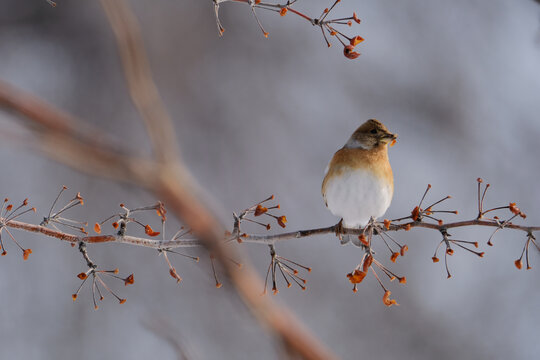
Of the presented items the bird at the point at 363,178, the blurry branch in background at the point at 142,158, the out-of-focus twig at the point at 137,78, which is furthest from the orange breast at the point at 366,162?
the out-of-focus twig at the point at 137,78

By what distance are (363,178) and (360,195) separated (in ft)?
0.29

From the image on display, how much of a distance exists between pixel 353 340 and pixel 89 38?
4954 millimetres


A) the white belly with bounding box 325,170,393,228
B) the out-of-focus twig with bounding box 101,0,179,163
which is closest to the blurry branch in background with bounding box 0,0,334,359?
the out-of-focus twig with bounding box 101,0,179,163

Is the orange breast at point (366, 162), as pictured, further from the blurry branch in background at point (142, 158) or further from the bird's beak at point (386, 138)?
the blurry branch in background at point (142, 158)

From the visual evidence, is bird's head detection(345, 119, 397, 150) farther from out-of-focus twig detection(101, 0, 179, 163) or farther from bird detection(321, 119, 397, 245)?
out-of-focus twig detection(101, 0, 179, 163)

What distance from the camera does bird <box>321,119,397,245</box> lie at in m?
2.89

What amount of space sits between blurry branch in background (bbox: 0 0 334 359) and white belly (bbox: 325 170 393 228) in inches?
70.4

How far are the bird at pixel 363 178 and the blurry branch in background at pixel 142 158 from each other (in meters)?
1.79

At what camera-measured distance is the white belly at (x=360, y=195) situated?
2.88 metres

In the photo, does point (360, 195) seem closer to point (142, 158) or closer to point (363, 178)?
point (363, 178)

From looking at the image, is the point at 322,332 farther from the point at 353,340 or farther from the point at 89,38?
the point at 89,38

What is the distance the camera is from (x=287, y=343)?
0.99m

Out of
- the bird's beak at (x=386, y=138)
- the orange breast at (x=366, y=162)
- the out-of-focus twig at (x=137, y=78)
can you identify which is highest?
the bird's beak at (x=386, y=138)

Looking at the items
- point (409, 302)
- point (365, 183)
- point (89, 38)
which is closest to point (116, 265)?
point (89, 38)
